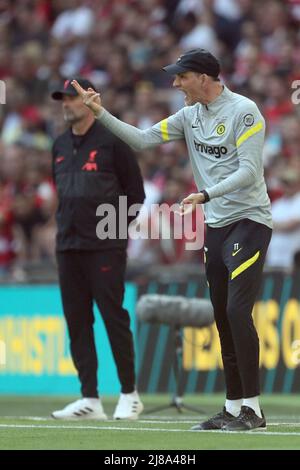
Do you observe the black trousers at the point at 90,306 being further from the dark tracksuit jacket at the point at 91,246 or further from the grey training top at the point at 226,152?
the grey training top at the point at 226,152

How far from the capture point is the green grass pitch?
7.14 metres

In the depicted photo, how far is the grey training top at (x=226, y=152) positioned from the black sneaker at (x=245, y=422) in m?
1.16

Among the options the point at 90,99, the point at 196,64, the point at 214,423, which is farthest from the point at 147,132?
the point at 214,423

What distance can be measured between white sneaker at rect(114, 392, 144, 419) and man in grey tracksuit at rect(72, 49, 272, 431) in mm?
1478

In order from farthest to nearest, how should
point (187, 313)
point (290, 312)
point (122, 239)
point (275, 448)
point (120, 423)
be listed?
point (290, 312), point (187, 313), point (122, 239), point (120, 423), point (275, 448)

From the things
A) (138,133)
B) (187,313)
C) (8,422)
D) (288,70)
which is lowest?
(8,422)

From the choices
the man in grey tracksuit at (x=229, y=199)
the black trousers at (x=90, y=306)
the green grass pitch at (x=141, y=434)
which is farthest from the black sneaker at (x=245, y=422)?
the black trousers at (x=90, y=306)

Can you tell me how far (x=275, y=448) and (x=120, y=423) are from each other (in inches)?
90.1

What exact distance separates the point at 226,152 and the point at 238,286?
32.9 inches

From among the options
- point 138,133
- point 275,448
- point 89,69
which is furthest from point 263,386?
point 89,69

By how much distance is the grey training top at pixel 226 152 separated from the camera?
7980 mm

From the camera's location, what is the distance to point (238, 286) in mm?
8000

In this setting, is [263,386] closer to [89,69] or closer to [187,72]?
[187,72]

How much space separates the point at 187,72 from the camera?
8.19 metres
